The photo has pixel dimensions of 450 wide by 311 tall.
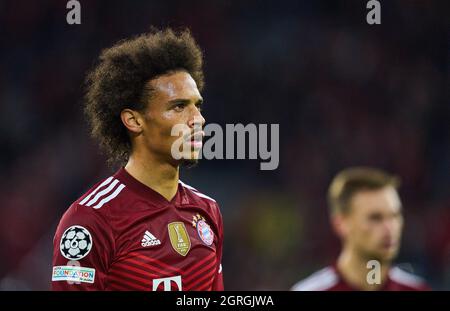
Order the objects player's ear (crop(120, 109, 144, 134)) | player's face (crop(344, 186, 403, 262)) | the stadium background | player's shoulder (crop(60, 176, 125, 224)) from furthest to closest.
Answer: the stadium background → player's face (crop(344, 186, 403, 262)) → player's ear (crop(120, 109, 144, 134)) → player's shoulder (crop(60, 176, 125, 224))

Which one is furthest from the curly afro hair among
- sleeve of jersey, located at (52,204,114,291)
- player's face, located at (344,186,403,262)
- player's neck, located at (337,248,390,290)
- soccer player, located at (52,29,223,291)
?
player's neck, located at (337,248,390,290)

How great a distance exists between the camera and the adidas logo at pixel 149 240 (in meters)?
3.93

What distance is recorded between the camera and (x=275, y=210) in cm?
1045

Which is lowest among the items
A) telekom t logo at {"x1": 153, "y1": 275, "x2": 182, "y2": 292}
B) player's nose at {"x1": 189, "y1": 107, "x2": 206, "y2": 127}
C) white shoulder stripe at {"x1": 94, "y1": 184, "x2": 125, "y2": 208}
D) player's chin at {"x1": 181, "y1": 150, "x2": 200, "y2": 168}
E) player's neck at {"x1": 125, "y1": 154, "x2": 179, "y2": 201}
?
telekom t logo at {"x1": 153, "y1": 275, "x2": 182, "y2": 292}

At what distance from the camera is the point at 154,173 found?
4.18 meters

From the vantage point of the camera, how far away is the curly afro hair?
14.0 ft

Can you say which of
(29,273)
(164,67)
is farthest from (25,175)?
(164,67)

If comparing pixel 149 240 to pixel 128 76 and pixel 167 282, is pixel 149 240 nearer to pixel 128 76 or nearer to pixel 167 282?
pixel 167 282

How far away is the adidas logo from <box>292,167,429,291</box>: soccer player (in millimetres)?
3046

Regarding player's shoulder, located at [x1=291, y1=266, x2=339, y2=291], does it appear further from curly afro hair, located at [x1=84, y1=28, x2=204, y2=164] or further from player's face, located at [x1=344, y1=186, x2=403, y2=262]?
curly afro hair, located at [x1=84, y1=28, x2=204, y2=164]

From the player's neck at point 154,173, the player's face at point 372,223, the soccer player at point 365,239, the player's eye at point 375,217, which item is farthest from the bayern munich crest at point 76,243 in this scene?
the player's eye at point 375,217

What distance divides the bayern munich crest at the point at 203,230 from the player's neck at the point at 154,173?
0.19 m

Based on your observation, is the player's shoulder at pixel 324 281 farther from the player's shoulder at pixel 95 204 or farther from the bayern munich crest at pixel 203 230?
the player's shoulder at pixel 95 204

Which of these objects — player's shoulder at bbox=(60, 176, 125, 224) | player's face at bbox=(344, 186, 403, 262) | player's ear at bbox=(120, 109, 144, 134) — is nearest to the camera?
player's shoulder at bbox=(60, 176, 125, 224)
